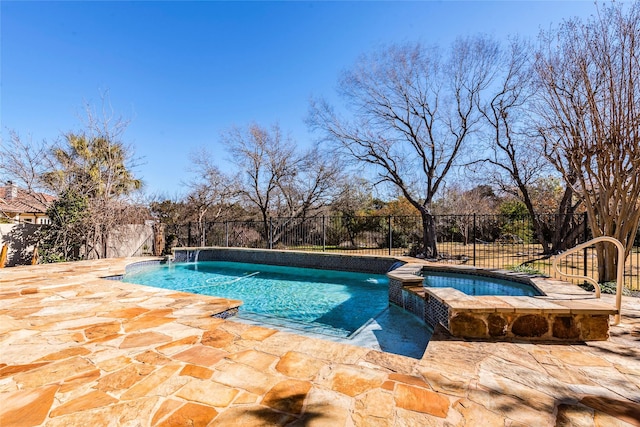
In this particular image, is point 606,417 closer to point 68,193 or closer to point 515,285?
point 515,285

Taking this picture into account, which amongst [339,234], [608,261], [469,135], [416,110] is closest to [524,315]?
[608,261]

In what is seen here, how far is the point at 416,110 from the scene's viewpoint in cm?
926

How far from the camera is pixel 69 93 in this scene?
339 inches

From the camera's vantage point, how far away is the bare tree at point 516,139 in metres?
8.15

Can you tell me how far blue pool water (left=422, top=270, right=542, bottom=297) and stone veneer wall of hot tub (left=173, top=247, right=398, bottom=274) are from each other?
1441mm

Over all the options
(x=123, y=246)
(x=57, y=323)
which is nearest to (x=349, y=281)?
(x=57, y=323)

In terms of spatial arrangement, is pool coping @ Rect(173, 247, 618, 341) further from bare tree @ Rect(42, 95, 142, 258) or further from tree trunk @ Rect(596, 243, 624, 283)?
bare tree @ Rect(42, 95, 142, 258)

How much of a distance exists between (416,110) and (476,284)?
6.31m

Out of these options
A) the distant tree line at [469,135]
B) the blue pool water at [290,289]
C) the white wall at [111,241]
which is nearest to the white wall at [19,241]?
the white wall at [111,241]

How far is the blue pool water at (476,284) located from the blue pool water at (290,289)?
1.02 meters

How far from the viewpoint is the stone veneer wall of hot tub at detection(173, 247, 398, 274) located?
739 cm

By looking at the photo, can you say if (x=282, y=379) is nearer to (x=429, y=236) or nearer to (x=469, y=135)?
(x=429, y=236)

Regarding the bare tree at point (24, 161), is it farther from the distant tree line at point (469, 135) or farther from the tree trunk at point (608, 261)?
the tree trunk at point (608, 261)

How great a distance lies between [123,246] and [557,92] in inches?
488
